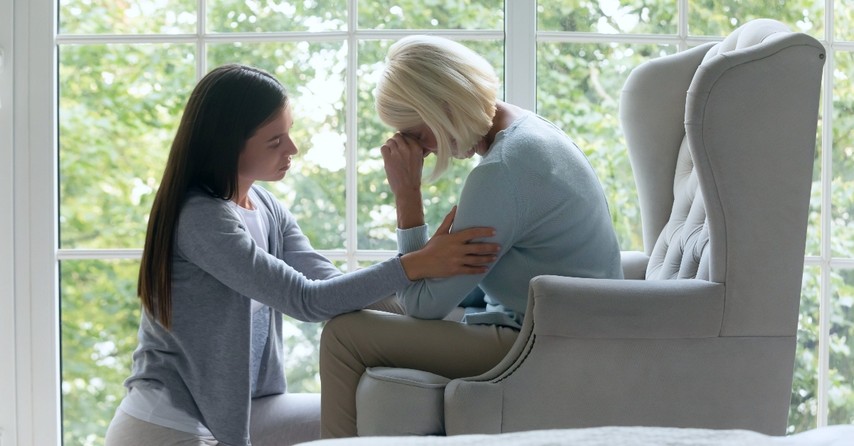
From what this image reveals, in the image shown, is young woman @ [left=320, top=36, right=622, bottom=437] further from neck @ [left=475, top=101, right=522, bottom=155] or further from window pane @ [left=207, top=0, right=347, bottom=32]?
window pane @ [left=207, top=0, right=347, bottom=32]

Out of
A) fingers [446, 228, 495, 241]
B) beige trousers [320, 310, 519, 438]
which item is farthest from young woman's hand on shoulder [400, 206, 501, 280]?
beige trousers [320, 310, 519, 438]

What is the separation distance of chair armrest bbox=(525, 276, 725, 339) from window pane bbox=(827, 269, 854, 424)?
1.29 m

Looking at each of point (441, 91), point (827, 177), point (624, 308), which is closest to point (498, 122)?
point (441, 91)

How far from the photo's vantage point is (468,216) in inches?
65.0

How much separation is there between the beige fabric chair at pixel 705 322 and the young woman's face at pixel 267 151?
54 centimetres

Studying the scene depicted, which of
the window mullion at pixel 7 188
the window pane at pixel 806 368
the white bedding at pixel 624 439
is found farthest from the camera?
the window pane at pixel 806 368

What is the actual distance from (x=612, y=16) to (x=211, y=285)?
142 centimetres

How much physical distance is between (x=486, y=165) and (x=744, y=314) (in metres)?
0.51

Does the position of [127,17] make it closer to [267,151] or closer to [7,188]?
[7,188]

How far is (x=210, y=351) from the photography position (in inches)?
70.2

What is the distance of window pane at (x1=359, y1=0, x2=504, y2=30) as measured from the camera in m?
2.60

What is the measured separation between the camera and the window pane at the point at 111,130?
2629 millimetres

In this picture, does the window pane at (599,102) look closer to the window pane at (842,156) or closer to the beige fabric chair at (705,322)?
the window pane at (842,156)

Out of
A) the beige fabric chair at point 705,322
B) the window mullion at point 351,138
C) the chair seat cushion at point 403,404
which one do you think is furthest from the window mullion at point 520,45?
the chair seat cushion at point 403,404
